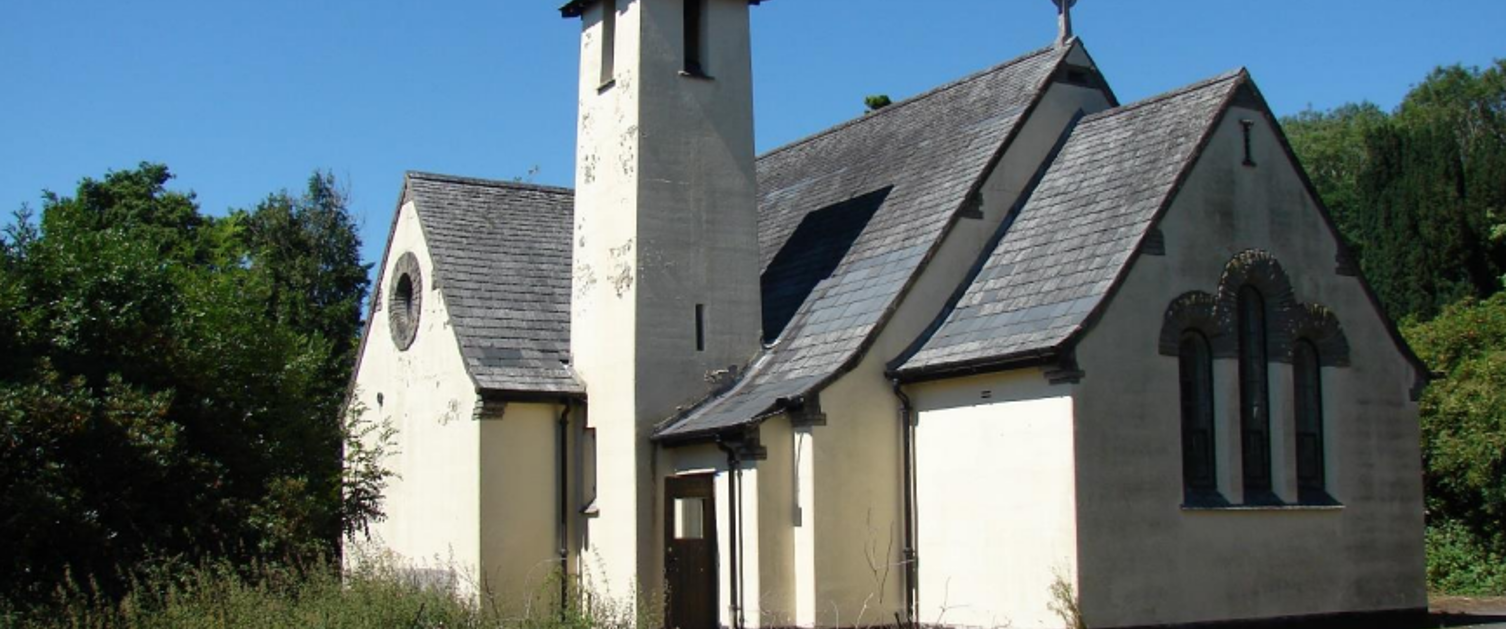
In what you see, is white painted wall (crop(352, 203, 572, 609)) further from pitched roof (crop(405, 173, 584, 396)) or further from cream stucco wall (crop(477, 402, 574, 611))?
pitched roof (crop(405, 173, 584, 396))

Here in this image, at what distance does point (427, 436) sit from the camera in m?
26.2

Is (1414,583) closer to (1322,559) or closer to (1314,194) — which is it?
(1322,559)

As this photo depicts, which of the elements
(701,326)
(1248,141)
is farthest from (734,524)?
(1248,141)

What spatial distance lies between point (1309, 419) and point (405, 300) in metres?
15.0

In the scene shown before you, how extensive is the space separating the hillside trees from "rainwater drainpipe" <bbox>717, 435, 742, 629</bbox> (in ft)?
17.2

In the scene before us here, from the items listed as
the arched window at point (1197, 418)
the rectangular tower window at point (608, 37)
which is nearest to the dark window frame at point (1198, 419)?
the arched window at point (1197, 418)

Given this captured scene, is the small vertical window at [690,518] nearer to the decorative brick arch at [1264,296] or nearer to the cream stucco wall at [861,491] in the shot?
the cream stucco wall at [861,491]

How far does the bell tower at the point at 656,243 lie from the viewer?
2302 cm

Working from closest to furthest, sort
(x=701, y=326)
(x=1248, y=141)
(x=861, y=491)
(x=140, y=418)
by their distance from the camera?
(x=140, y=418) → (x=1248, y=141) → (x=861, y=491) → (x=701, y=326)

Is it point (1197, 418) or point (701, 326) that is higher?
point (701, 326)

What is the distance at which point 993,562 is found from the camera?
19.6 meters

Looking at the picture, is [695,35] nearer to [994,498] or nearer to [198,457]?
[994,498]

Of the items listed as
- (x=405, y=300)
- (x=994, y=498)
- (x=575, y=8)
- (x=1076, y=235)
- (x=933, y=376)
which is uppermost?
(x=575, y=8)

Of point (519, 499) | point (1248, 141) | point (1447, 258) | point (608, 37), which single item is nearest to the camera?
point (1248, 141)
